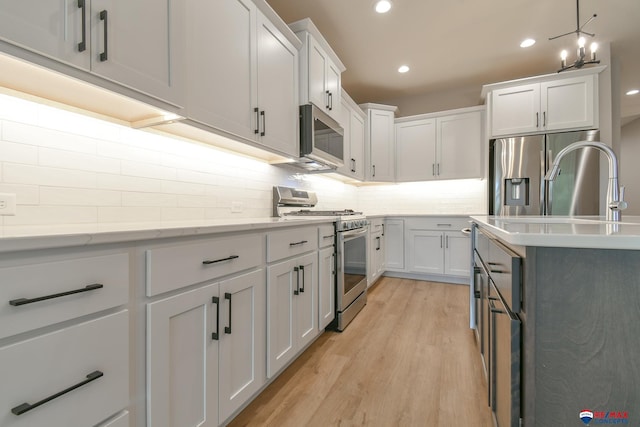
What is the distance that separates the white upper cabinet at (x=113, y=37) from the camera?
857mm

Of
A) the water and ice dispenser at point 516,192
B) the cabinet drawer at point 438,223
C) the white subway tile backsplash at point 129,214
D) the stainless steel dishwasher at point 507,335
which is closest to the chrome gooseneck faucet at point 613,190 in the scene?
the stainless steel dishwasher at point 507,335

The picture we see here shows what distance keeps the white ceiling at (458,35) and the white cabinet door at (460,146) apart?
571mm

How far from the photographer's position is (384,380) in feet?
5.53

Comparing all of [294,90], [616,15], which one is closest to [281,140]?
[294,90]

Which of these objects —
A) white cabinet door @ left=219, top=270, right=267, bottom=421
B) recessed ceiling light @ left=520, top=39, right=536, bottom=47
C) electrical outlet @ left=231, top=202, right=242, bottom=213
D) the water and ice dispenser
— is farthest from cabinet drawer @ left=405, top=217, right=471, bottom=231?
white cabinet door @ left=219, top=270, right=267, bottom=421

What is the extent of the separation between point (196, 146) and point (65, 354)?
1367mm

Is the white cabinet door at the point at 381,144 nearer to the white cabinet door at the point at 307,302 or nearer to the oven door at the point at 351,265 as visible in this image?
the oven door at the point at 351,265

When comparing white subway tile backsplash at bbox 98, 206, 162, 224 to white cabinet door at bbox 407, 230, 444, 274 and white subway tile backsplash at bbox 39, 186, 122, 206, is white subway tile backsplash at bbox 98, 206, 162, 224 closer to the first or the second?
white subway tile backsplash at bbox 39, 186, 122, 206

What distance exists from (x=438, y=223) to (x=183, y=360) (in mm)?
3569

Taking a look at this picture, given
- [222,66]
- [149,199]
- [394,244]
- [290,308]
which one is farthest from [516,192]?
[149,199]

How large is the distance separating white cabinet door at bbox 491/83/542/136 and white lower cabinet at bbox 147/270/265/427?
3.59m

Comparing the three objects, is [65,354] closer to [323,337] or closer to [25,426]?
[25,426]

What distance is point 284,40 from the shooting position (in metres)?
2.16

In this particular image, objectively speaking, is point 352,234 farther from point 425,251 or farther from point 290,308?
point 425,251
